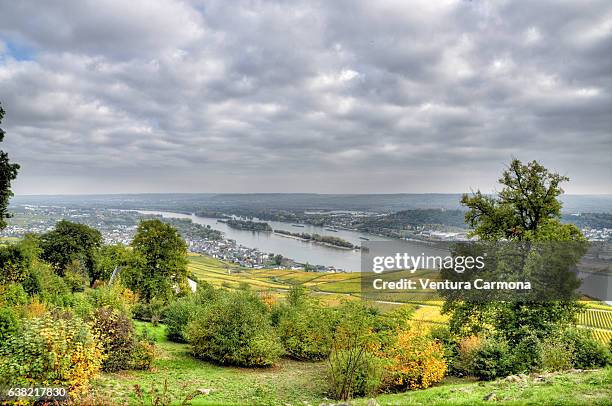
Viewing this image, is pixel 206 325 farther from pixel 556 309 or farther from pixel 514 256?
pixel 556 309

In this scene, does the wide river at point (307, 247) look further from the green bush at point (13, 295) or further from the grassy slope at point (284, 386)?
the green bush at point (13, 295)

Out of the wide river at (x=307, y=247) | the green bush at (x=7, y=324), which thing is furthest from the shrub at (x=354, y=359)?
the wide river at (x=307, y=247)

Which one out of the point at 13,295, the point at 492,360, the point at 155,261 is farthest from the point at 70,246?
the point at 492,360

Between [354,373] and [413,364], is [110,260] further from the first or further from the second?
[413,364]

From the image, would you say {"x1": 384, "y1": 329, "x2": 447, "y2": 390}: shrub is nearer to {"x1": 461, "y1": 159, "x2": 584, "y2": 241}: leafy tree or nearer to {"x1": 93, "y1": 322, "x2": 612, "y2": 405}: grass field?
{"x1": 93, "y1": 322, "x2": 612, "y2": 405}: grass field

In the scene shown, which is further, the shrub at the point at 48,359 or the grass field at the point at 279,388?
the grass field at the point at 279,388

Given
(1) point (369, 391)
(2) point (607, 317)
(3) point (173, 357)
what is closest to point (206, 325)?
(3) point (173, 357)
